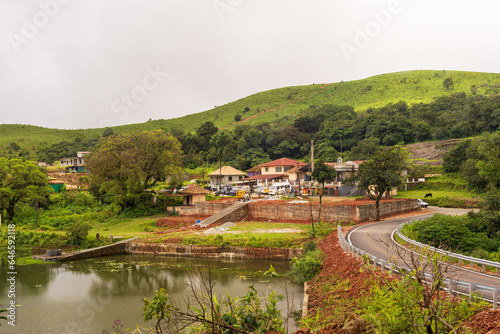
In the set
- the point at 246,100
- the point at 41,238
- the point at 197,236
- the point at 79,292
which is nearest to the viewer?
the point at 79,292

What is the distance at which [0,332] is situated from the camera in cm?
1539

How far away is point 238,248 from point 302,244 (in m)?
4.99

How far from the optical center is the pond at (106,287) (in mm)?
16516

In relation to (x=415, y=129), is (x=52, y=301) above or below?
below

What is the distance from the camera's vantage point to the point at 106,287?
22375 millimetres

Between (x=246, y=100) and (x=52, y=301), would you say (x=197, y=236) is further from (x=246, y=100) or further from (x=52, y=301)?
(x=246, y=100)

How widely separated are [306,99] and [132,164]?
9818cm

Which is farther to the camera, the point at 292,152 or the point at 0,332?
the point at 292,152

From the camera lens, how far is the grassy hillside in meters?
111

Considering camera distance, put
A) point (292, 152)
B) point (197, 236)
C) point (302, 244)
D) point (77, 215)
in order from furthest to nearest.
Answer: point (292, 152) → point (77, 215) → point (197, 236) → point (302, 244)

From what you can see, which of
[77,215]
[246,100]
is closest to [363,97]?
[246,100]

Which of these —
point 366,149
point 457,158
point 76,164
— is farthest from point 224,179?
point 76,164

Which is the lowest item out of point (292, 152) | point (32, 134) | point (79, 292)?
point (79, 292)

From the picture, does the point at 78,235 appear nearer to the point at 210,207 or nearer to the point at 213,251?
the point at 213,251
